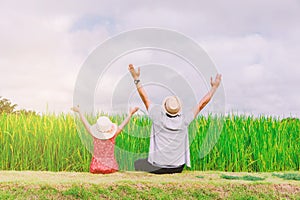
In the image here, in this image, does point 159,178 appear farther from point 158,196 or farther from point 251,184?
point 251,184

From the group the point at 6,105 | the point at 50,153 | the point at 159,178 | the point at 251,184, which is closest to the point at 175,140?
the point at 159,178

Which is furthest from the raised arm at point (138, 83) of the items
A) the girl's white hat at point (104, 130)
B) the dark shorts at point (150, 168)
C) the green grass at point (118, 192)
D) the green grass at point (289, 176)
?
the green grass at point (289, 176)

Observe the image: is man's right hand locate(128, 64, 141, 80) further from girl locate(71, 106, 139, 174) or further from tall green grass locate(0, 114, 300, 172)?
tall green grass locate(0, 114, 300, 172)

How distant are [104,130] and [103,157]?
1.09 ft

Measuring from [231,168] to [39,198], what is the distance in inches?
115

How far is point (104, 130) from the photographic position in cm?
539

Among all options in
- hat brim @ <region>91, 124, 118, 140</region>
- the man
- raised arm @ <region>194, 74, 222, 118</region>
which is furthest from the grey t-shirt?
hat brim @ <region>91, 124, 118, 140</region>

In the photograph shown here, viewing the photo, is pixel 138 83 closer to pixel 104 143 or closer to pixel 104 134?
pixel 104 134

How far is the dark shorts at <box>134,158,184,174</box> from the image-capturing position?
5434 millimetres

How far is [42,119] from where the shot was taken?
7.13m

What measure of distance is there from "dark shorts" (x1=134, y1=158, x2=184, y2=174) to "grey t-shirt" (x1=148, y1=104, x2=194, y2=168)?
5 cm

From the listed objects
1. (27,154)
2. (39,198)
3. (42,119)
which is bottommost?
(39,198)

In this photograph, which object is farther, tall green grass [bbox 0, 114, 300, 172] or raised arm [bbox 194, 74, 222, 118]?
tall green grass [bbox 0, 114, 300, 172]

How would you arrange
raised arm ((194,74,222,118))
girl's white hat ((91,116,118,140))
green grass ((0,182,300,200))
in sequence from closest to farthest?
green grass ((0,182,300,200)) < girl's white hat ((91,116,118,140)) < raised arm ((194,74,222,118))
